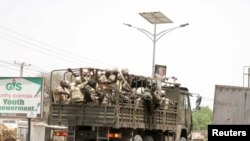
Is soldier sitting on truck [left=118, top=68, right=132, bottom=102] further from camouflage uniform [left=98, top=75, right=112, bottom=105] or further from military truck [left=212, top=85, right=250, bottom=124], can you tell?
military truck [left=212, top=85, right=250, bottom=124]

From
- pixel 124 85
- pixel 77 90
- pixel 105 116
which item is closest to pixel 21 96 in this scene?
pixel 77 90

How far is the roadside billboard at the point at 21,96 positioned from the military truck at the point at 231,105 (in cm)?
922

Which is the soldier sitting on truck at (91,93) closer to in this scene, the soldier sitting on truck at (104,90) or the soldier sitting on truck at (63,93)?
A: the soldier sitting on truck at (104,90)

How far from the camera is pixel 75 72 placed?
643 inches

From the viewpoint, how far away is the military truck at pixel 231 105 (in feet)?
31.0

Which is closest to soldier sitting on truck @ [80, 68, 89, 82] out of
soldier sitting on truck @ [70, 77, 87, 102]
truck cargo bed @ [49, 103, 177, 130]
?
soldier sitting on truck @ [70, 77, 87, 102]

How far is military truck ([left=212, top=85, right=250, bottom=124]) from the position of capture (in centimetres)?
944

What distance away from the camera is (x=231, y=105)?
9523mm

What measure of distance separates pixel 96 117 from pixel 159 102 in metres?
2.35

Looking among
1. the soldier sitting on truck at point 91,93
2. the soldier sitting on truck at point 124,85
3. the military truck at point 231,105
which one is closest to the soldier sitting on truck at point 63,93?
the soldier sitting on truck at point 91,93

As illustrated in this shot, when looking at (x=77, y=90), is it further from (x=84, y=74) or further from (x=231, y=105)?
(x=231, y=105)

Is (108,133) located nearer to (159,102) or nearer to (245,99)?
(159,102)

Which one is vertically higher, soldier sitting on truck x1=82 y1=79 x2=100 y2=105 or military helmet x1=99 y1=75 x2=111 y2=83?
military helmet x1=99 y1=75 x2=111 y2=83

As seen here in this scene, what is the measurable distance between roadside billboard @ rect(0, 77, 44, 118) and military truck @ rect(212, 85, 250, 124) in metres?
9.22
